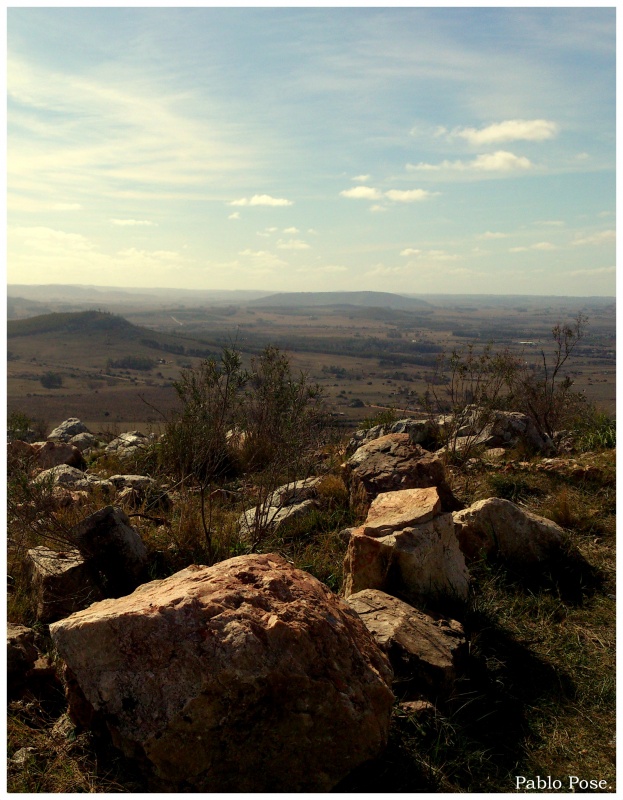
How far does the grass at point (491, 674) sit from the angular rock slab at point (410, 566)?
293mm

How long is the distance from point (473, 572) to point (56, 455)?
6.38 metres

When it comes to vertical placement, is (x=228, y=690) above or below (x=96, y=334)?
below

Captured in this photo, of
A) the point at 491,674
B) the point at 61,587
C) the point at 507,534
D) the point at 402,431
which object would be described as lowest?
the point at 491,674

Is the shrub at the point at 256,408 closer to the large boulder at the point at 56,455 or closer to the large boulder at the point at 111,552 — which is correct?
the large boulder at the point at 111,552

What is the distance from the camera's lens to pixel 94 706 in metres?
2.82

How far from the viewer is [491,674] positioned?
3807 millimetres

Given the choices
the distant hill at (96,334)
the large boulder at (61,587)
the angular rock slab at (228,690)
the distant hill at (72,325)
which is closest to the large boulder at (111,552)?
the large boulder at (61,587)

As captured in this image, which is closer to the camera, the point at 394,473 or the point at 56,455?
the point at 394,473

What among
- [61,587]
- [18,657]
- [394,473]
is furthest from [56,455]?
[18,657]

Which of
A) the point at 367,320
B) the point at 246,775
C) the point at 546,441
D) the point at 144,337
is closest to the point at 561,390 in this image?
the point at 546,441

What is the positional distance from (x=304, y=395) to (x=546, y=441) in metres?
4.14

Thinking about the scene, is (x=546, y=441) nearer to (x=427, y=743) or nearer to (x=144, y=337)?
(x=427, y=743)

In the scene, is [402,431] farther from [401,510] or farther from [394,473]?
[401,510]

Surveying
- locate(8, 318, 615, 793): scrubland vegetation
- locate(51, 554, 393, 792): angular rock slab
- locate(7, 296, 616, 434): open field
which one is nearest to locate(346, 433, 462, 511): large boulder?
locate(8, 318, 615, 793): scrubland vegetation
